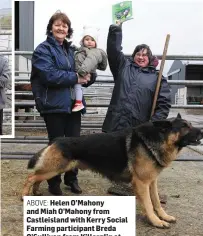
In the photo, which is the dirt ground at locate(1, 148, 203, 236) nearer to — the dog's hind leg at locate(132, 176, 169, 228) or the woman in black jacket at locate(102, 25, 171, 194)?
the dog's hind leg at locate(132, 176, 169, 228)

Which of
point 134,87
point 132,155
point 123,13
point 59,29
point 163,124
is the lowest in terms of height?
point 132,155

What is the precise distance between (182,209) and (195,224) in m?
0.45

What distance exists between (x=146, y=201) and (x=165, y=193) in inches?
46.7

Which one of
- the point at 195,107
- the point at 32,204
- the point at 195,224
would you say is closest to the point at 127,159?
the point at 195,224

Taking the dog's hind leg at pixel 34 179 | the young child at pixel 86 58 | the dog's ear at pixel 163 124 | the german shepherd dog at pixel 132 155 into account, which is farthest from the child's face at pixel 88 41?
the dog's hind leg at pixel 34 179

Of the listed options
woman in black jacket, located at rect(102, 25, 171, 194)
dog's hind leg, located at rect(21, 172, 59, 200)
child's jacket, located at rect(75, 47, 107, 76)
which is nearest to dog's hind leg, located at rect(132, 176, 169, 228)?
woman in black jacket, located at rect(102, 25, 171, 194)

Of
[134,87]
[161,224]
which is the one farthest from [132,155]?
[134,87]

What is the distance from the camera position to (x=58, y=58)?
392 centimetres

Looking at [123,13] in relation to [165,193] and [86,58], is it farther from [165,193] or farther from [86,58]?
[165,193]

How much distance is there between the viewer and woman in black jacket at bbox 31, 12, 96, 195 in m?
3.84

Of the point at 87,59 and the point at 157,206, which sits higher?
the point at 87,59

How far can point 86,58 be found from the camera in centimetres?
402

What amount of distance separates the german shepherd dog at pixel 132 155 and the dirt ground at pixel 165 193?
17cm
